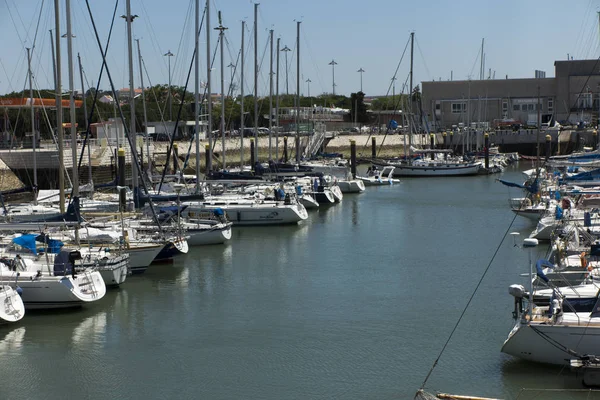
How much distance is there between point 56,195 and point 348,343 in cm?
2607

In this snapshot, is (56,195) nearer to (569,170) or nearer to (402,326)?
(402,326)

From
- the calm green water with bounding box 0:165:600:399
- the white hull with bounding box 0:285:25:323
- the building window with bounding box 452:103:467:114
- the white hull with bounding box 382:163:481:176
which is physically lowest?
the calm green water with bounding box 0:165:600:399

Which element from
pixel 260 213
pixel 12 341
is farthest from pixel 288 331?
pixel 260 213

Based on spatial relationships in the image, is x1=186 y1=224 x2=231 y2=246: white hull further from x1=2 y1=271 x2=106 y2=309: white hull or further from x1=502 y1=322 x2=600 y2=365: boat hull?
x1=502 y1=322 x2=600 y2=365: boat hull

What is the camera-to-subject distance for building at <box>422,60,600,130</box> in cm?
11206

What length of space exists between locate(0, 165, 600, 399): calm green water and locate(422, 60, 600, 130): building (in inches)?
3008

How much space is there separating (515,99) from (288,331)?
9629 cm

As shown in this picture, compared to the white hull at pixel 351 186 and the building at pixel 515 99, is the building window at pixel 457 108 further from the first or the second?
the white hull at pixel 351 186

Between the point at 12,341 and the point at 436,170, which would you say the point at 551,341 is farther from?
the point at 436,170

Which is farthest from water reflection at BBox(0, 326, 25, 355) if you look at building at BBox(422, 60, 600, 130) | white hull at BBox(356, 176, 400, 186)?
building at BBox(422, 60, 600, 130)

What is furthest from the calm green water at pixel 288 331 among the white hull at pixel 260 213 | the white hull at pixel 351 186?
the white hull at pixel 351 186

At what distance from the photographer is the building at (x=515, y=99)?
4412 inches

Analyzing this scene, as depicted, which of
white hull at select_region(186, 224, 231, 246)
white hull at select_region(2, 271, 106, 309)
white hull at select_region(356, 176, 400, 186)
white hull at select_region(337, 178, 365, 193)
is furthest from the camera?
white hull at select_region(356, 176, 400, 186)

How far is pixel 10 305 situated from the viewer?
24672mm
